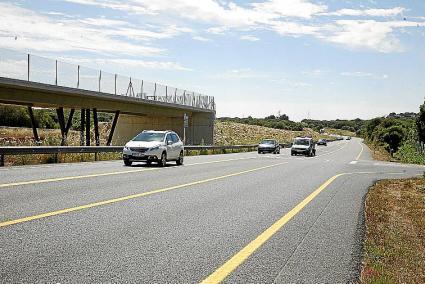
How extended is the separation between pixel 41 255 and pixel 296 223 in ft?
15.5

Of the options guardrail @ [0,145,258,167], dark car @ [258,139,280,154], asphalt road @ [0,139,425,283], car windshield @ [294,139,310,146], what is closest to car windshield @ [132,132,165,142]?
guardrail @ [0,145,258,167]

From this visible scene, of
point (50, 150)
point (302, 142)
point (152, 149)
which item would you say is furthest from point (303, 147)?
point (50, 150)

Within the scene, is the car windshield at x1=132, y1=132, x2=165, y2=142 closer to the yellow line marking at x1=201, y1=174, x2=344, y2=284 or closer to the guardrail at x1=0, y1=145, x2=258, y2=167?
the guardrail at x1=0, y1=145, x2=258, y2=167

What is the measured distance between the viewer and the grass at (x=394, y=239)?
5.88 metres

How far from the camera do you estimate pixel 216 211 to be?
10078mm

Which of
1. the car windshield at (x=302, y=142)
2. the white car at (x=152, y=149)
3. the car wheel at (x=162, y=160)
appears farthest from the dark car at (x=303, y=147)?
the car wheel at (x=162, y=160)

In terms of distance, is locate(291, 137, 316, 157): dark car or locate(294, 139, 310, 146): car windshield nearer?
locate(291, 137, 316, 157): dark car

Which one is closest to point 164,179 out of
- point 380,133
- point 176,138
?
point 176,138

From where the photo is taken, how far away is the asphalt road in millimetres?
5547

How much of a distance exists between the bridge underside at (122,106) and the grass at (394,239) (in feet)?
82.7

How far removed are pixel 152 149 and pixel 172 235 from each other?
1599 cm

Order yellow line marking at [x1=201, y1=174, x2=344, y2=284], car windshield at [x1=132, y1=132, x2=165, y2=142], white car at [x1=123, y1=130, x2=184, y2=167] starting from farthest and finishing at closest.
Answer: car windshield at [x1=132, y1=132, x2=165, y2=142]
white car at [x1=123, y1=130, x2=184, y2=167]
yellow line marking at [x1=201, y1=174, x2=344, y2=284]

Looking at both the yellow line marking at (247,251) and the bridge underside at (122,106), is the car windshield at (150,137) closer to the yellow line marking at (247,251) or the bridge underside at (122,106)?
the bridge underside at (122,106)

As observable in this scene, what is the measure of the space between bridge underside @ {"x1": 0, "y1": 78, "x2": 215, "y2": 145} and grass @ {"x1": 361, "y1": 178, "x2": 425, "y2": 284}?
82.7ft
